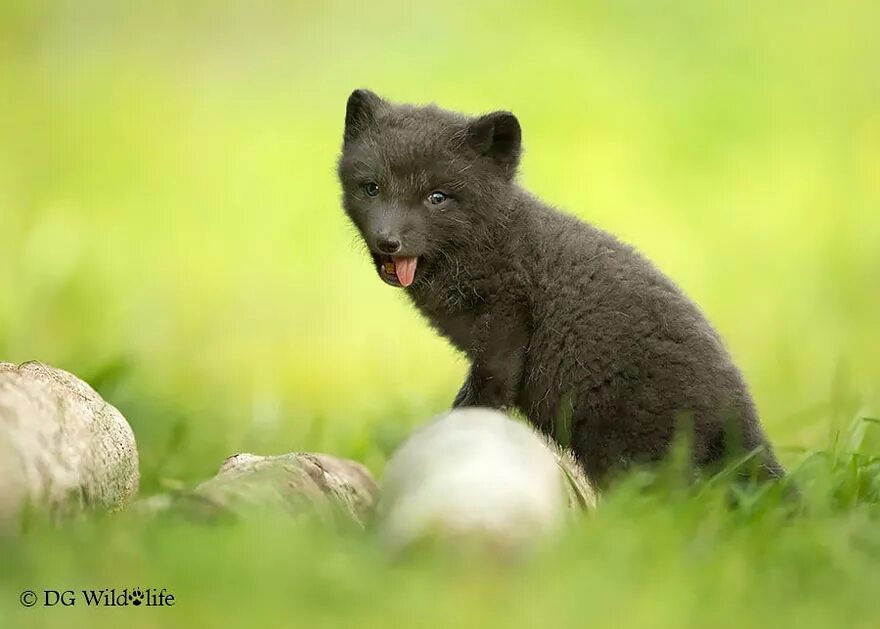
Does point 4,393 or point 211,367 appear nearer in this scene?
point 4,393

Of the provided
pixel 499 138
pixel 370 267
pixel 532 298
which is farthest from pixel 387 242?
pixel 370 267

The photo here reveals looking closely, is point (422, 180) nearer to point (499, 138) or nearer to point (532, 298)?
point (499, 138)

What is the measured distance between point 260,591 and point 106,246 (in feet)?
25.5

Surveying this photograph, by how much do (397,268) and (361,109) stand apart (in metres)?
0.83

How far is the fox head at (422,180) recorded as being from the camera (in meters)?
6.08

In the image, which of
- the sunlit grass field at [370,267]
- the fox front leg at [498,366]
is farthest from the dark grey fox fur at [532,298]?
the sunlit grass field at [370,267]

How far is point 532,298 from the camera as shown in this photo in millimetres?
6055

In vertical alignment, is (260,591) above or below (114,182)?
below

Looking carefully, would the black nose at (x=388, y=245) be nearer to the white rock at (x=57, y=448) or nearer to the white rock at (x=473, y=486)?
the white rock at (x=473, y=486)

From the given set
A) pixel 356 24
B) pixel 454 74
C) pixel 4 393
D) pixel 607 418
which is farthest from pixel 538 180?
pixel 4 393

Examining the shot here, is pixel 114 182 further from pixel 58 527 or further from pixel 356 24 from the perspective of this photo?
pixel 58 527

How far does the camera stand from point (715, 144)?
12555mm

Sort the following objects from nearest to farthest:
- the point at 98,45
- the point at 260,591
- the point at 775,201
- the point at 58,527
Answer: the point at 260,591
the point at 58,527
the point at 775,201
the point at 98,45

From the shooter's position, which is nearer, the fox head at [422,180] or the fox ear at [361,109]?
the fox head at [422,180]
